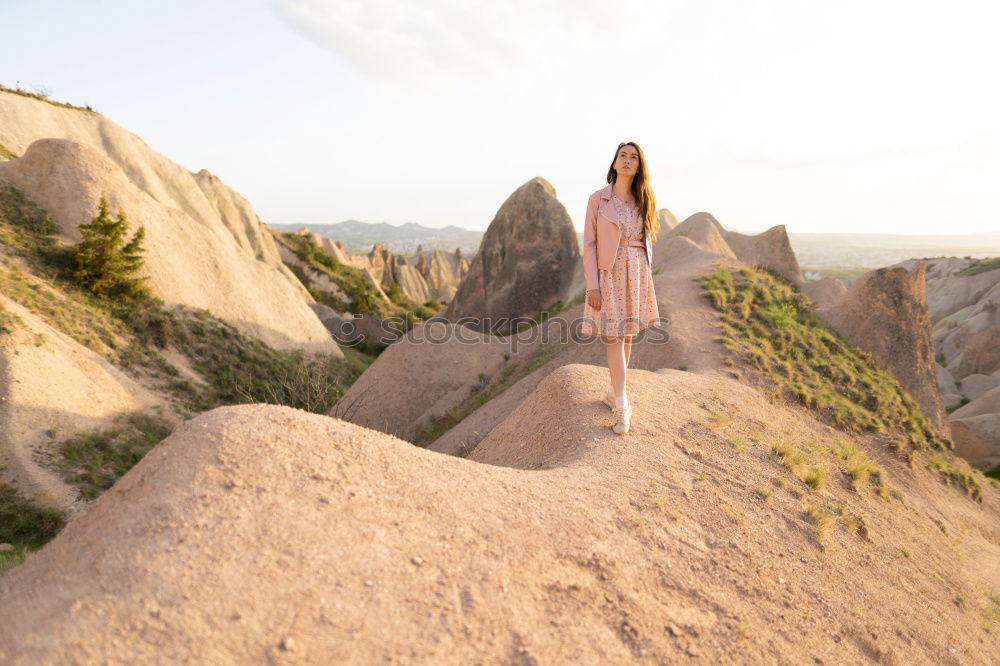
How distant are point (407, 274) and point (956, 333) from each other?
44.0 m

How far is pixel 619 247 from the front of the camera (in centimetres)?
517

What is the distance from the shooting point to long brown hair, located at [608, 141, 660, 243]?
507cm

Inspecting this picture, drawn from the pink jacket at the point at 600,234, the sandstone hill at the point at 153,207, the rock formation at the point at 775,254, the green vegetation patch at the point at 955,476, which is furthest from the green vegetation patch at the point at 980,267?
the pink jacket at the point at 600,234

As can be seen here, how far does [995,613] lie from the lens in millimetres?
6027

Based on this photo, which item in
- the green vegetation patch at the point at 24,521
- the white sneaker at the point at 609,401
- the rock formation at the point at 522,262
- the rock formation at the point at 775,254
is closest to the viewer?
the white sneaker at the point at 609,401

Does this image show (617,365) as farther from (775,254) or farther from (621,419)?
(775,254)

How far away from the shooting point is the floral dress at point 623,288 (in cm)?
514

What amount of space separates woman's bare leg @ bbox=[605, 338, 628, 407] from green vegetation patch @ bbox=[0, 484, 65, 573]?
8.28 meters

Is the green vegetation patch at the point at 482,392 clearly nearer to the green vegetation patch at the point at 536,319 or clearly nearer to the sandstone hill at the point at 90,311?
the sandstone hill at the point at 90,311

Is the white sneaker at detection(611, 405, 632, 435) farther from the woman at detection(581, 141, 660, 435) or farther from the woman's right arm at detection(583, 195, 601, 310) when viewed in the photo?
the woman's right arm at detection(583, 195, 601, 310)

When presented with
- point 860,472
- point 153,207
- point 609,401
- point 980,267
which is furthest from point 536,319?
point 980,267

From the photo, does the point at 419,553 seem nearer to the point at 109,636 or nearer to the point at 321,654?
the point at 321,654

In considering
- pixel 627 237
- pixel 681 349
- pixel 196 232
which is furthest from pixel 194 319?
pixel 627 237

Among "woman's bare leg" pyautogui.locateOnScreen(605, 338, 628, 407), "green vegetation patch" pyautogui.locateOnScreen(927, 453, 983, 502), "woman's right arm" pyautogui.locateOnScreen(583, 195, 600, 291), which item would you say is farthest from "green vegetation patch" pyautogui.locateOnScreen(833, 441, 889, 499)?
"woman's right arm" pyautogui.locateOnScreen(583, 195, 600, 291)
